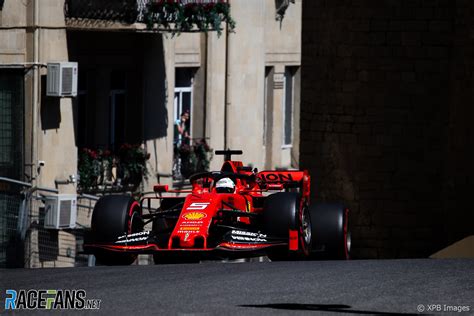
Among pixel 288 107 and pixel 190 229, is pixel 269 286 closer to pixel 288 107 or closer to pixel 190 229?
pixel 190 229

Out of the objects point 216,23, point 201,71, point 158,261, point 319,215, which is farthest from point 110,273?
point 201,71

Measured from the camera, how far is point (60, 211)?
26156 mm

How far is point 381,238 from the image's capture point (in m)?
26.2

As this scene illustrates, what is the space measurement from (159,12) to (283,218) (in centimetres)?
1217

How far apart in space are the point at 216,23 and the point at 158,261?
42.2 feet

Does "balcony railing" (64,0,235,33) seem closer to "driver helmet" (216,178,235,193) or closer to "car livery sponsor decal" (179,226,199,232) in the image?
"driver helmet" (216,178,235,193)

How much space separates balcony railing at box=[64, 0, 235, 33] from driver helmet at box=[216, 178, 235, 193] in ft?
32.6

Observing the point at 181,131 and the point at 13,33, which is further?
the point at 181,131

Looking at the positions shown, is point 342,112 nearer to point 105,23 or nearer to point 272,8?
point 105,23

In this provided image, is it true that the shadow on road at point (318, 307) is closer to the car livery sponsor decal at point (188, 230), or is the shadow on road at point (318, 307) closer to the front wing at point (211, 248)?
the front wing at point (211, 248)

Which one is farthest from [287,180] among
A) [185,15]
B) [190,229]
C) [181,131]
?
[181,131]

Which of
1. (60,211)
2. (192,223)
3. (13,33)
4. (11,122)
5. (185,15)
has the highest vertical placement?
(185,15)

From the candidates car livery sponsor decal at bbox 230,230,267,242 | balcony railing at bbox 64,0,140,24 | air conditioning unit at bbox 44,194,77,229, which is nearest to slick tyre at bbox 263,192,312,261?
car livery sponsor decal at bbox 230,230,267,242

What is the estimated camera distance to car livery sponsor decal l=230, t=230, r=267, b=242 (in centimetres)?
1717
